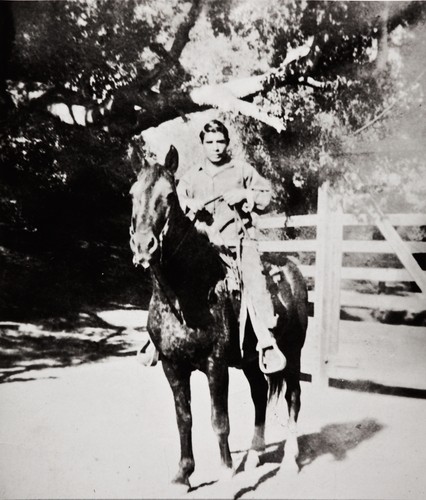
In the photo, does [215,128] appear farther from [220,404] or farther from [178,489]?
[178,489]

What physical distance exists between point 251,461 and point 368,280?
0.97 metres

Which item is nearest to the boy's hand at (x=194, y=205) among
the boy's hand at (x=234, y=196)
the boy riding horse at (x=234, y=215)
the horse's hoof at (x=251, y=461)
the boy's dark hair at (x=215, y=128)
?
the boy riding horse at (x=234, y=215)

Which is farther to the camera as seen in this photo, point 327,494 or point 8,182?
point 8,182

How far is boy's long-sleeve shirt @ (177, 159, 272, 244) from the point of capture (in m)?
2.08

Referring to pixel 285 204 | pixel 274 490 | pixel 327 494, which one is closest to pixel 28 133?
pixel 285 204

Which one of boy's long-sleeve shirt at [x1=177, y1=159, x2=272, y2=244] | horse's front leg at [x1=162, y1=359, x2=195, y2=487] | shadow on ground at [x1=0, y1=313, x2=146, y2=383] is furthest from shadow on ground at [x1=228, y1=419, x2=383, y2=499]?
boy's long-sleeve shirt at [x1=177, y1=159, x2=272, y2=244]

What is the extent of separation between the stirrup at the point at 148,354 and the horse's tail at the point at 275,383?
0.54m

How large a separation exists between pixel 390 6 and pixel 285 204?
991mm

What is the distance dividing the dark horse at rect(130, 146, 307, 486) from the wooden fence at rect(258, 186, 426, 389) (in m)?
0.20

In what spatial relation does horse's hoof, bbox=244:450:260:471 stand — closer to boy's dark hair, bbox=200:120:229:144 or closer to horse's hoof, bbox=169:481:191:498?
horse's hoof, bbox=169:481:191:498

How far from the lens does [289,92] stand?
2150mm

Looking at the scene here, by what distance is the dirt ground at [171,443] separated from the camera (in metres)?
2.08

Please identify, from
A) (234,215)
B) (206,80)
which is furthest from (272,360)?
(206,80)

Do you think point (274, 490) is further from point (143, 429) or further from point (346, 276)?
point (346, 276)
